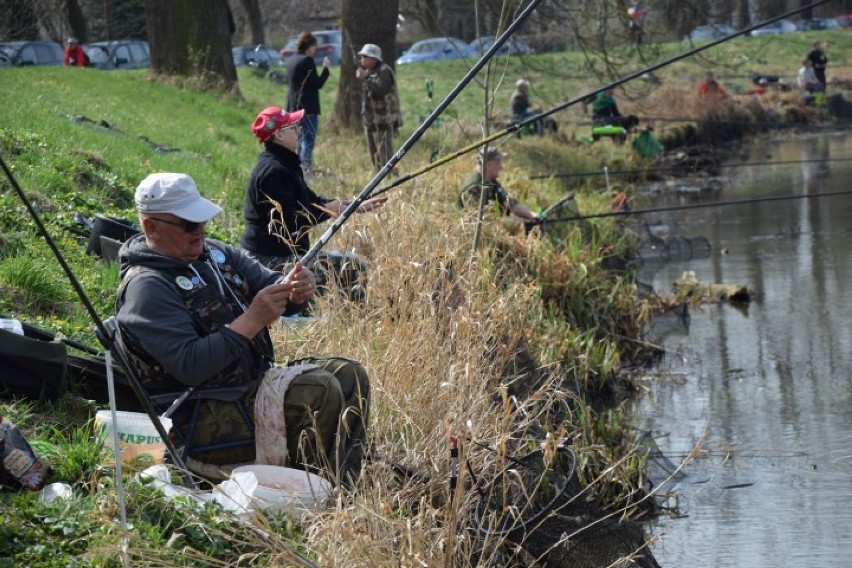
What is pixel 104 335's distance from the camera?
11.8 ft

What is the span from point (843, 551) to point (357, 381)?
113 inches

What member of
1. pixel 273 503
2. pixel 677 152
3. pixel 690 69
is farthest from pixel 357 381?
pixel 690 69

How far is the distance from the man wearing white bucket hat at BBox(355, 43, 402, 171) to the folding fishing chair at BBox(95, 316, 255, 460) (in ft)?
26.6

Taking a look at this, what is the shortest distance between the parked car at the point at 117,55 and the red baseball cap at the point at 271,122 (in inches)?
956

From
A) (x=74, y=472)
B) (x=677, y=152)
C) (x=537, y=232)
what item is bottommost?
(x=677, y=152)

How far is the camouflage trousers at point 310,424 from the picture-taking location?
433 cm

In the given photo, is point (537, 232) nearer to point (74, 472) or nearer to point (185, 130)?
point (185, 130)

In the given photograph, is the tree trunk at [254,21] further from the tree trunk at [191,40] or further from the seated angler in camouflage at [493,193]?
the seated angler in camouflage at [493,193]

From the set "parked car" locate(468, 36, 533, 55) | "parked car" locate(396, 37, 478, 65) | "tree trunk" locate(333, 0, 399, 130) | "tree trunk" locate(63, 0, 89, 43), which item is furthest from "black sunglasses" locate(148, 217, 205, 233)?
"parked car" locate(396, 37, 478, 65)

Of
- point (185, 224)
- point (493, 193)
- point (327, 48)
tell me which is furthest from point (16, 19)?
point (185, 224)

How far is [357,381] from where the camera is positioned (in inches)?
175

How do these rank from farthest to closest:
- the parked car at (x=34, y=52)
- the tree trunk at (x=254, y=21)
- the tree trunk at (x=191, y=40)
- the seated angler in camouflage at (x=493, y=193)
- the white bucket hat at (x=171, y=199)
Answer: the tree trunk at (x=254, y=21) → the parked car at (x=34, y=52) → the tree trunk at (x=191, y=40) → the seated angler in camouflage at (x=493, y=193) → the white bucket hat at (x=171, y=199)

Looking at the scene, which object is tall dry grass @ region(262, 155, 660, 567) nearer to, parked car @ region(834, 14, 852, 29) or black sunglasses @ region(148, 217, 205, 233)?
black sunglasses @ region(148, 217, 205, 233)

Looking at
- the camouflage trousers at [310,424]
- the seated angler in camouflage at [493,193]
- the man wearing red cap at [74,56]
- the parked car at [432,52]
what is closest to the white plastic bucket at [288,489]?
the camouflage trousers at [310,424]
